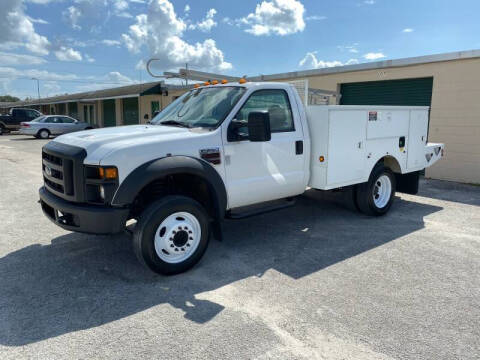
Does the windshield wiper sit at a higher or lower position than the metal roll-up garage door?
lower

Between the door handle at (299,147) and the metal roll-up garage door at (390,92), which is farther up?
the metal roll-up garage door at (390,92)

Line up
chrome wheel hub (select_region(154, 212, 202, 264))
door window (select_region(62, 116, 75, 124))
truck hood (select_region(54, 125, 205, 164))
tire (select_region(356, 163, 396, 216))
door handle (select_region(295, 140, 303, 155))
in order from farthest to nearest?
door window (select_region(62, 116, 75, 124))
tire (select_region(356, 163, 396, 216))
door handle (select_region(295, 140, 303, 155))
chrome wheel hub (select_region(154, 212, 202, 264))
truck hood (select_region(54, 125, 205, 164))

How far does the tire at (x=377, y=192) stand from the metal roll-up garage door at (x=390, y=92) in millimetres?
4950

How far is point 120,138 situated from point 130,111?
965 inches

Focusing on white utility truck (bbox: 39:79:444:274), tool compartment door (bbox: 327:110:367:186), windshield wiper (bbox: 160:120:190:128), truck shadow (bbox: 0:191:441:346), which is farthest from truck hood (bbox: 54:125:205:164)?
tool compartment door (bbox: 327:110:367:186)

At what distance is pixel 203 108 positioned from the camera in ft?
16.5

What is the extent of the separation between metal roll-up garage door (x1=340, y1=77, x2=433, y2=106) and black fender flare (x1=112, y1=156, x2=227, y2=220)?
8.26 meters

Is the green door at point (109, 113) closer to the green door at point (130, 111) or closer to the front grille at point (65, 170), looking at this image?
the green door at point (130, 111)

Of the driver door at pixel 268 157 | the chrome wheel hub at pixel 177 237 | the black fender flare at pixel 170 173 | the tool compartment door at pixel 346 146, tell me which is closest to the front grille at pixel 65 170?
the black fender flare at pixel 170 173

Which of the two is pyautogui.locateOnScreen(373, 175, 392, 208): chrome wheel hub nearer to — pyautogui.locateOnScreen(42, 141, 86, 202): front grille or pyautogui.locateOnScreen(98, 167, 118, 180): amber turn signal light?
pyautogui.locateOnScreen(98, 167, 118, 180): amber turn signal light

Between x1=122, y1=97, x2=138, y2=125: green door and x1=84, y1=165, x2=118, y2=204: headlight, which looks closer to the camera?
x1=84, y1=165, x2=118, y2=204: headlight

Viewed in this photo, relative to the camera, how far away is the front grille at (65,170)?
3910 millimetres

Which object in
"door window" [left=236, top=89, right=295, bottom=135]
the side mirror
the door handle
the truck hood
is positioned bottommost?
the door handle

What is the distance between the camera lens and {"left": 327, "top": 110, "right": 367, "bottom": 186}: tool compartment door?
5445 mm
